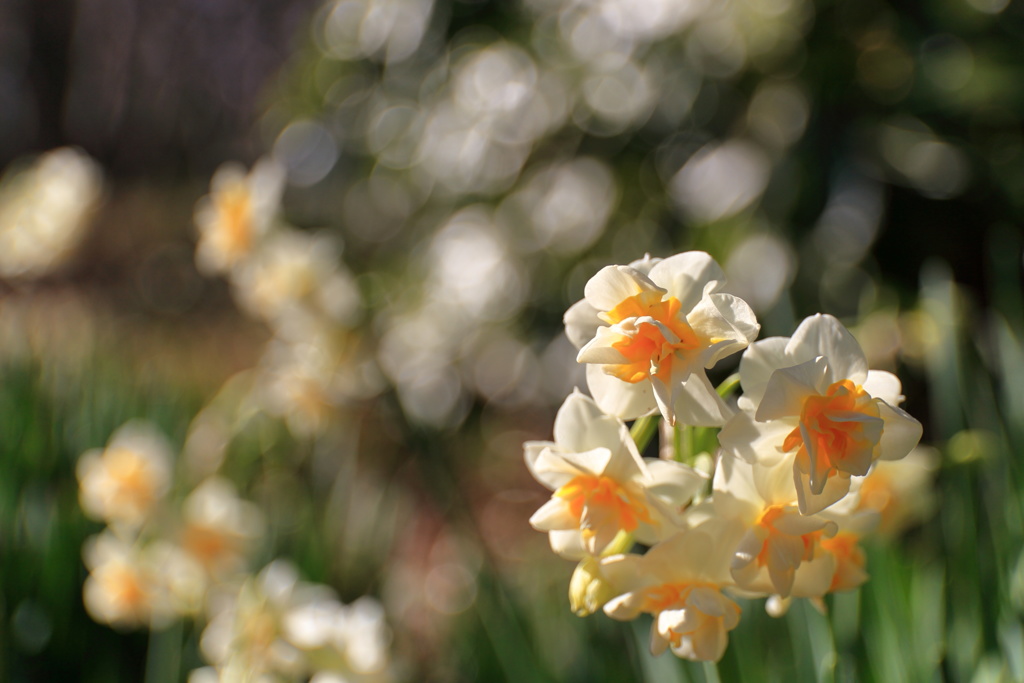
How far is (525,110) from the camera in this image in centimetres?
191

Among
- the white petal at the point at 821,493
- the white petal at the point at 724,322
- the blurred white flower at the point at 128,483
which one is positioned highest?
the white petal at the point at 724,322

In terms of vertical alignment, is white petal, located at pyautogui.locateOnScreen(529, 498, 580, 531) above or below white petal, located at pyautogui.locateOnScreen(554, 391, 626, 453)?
below

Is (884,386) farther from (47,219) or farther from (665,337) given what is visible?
(47,219)

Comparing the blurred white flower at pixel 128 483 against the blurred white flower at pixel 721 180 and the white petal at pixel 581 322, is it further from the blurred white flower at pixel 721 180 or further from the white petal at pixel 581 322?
the blurred white flower at pixel 721 180

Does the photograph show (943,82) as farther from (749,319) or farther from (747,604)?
(749,319)

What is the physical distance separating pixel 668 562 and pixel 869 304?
1.04m

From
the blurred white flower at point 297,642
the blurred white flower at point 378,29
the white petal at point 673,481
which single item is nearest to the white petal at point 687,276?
the white petal at point 673,481

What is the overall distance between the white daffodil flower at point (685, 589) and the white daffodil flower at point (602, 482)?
0.02 m

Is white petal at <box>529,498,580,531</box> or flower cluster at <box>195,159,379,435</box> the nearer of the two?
white petal at <box>529,498,580,531</box>

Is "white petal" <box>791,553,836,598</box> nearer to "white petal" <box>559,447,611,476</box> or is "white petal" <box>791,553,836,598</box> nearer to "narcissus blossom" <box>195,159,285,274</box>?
"white petal" <box>559,447,611,476</box>

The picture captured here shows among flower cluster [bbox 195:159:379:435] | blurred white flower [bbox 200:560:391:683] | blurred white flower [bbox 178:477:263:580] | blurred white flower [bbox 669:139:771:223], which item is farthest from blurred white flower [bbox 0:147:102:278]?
blurred white flower [bbox 669:139:771:223]

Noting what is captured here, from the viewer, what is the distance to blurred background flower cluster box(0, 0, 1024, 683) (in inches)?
33.9

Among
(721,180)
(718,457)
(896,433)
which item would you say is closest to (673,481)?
(718,457)

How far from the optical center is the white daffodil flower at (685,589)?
1.47 ft
